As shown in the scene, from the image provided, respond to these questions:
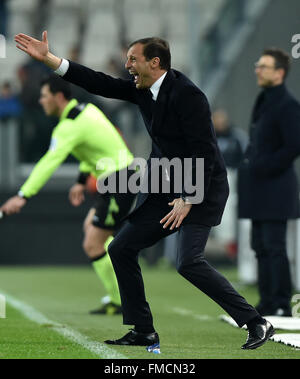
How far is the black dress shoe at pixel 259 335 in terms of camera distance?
6633 mm

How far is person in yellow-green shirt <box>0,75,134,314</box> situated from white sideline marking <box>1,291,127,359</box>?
0.65 m

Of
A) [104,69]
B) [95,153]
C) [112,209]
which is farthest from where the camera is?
[104,69]

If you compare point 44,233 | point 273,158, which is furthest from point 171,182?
point 44,233

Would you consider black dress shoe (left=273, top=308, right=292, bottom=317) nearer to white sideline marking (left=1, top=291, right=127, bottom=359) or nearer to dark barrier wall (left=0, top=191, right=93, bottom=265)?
white sideline marking (left=1, top=291, right=127, bottom=359)

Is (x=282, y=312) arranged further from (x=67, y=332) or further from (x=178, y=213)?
(x=178, y=213)

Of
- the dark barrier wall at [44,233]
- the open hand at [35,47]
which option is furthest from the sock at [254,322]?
the dark barrier wall at [44,233]

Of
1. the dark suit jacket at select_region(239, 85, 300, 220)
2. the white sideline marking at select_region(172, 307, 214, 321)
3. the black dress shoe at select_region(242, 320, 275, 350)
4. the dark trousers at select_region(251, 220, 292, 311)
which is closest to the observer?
the black dress shoe at select_region(242, 320, 275, 350)

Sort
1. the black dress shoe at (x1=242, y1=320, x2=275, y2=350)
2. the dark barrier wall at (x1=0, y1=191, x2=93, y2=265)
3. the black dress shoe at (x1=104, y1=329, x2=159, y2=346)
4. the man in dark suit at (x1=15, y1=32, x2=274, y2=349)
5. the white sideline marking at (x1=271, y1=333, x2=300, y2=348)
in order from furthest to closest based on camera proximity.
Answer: the dark barrier wall at (x1=0, y1=191, x2=93, y2=265) → the white sideline marking at (x1=271, y1=333, x2=300, y2=348) → the black dress shoe at (x1=104, y1=329, x2=159, y2=346) → the black dress shoe at (x1=242, y1=320, x2=275, y2=350) → the man in dark suit at (x1=15, y1=32, x2=274, y2=349)

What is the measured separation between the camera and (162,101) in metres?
6.60

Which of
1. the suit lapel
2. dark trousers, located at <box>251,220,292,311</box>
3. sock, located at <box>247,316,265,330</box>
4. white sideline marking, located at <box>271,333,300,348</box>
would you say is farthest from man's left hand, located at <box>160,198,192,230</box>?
dark trousers, located at <box>251,220,292,311</box>

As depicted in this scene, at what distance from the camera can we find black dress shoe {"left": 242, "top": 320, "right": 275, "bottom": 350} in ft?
21.8

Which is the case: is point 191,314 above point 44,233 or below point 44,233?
below

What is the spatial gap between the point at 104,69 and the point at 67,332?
1458 centimetres

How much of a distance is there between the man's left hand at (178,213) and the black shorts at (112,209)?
2849 millimetres
